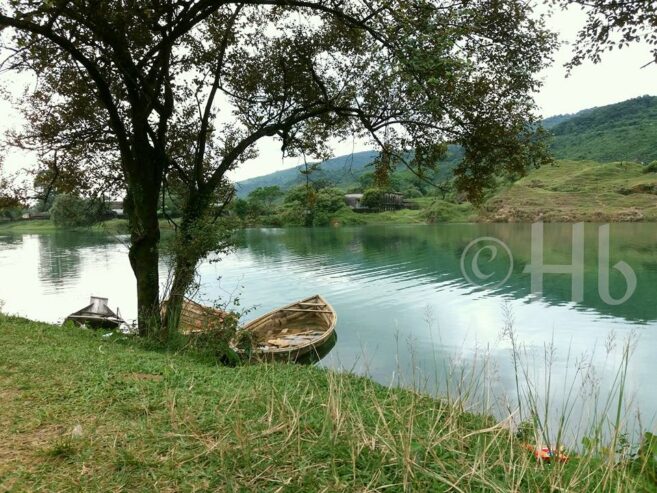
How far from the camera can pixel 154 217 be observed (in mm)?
9688

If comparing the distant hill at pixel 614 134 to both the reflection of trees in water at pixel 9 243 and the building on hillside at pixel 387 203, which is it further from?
the reflection of trees in water at pixel 9 243

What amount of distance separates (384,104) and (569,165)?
85.5 m

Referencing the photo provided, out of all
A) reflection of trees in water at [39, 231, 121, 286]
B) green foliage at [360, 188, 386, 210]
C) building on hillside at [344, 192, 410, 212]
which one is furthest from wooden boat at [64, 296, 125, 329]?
building on hillside at [344, 192, 410, 212]

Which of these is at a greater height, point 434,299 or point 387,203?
point 387,203

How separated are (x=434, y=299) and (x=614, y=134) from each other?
100974mm

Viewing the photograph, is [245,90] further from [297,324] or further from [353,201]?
[353,201]

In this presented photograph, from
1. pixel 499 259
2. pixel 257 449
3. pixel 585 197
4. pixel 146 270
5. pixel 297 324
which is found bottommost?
pixel 499 259

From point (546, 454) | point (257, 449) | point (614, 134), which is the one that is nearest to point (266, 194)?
point (614, 134)

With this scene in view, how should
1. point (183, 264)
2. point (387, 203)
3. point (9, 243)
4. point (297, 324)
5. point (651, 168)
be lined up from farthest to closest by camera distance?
1. point (387, 203)
2. point (651, 168)
3. point (9, 243)
4. point (297, 324)
5. point (183, 264)

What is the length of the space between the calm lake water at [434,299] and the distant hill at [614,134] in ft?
186

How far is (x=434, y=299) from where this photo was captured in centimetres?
1972

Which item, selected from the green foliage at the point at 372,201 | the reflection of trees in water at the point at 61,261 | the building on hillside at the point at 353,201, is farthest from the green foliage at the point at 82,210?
the building on hillside at the point at 353,201

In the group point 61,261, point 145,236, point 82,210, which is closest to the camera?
point 145,236

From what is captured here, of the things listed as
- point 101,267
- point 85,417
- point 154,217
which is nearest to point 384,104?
point 154,217
